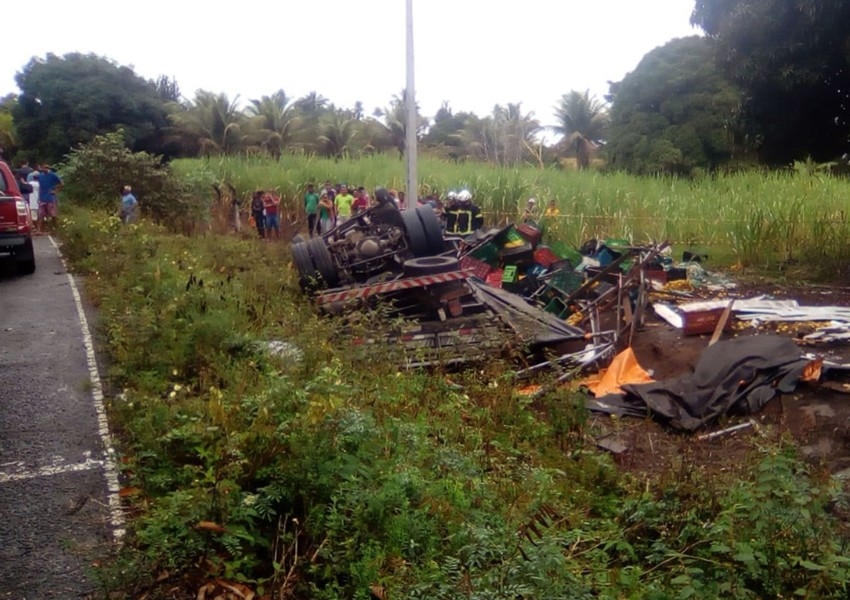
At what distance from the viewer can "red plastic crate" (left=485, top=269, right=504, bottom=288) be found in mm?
13797

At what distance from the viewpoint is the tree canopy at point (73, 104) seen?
38156 millimetres

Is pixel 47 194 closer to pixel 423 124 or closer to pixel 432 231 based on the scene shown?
pixel 432 231

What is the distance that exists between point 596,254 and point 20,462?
1053cm

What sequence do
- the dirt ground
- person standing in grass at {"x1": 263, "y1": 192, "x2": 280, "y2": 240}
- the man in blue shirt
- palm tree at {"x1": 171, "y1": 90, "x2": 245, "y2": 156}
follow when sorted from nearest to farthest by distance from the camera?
1. the dirt ground
2. the man in blue shirt
3. person standing in grass at {"x1": 263, "y1": 192, "x2": 280, "y2": 240}
4. palm tree at {"x1": 171, "y1": 90, "x2": 245, "y2": 156}

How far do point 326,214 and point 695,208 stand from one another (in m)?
8.58

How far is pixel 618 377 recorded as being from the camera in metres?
8.72

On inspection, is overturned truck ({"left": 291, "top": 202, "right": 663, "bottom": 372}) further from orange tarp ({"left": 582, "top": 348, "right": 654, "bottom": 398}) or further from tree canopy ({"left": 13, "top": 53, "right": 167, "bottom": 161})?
tree canopy ({"left": 13, "top": 53, "right": 167, "bottom": 161})

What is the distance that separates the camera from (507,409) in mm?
6820

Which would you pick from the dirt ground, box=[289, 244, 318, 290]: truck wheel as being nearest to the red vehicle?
box=[289, 244, 318, 290]: truck wheel

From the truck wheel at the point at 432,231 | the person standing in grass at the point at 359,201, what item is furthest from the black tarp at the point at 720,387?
the person standing in grass at the point at 359,201

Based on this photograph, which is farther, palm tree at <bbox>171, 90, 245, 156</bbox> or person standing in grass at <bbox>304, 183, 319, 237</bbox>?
palm tree at <bbox>171, 90, 245, 156</bbox>

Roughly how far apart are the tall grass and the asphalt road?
36.5 ft

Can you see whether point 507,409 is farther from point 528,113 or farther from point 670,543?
point 528,113

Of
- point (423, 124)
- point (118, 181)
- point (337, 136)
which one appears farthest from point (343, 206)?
point (423, 124)
